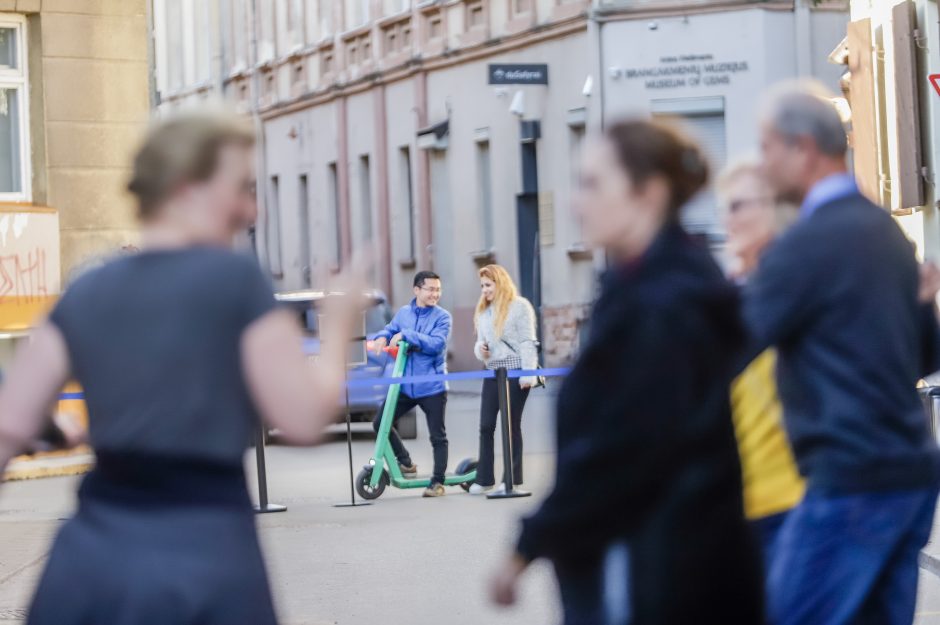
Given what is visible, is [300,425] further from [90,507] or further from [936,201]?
[936,201]

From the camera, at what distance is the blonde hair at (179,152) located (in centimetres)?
406

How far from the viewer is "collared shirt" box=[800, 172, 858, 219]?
16.4ft

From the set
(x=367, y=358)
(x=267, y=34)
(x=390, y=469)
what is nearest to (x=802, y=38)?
(x=367, y=358)

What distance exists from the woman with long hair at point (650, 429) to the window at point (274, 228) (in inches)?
1693

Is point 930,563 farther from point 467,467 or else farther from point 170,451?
point 170,451

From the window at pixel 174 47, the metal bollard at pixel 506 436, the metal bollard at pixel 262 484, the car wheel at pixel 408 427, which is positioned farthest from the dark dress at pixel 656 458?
the window at pixel 174 47

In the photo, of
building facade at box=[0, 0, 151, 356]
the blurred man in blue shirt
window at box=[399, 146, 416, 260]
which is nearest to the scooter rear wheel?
building facade at box=[0, 0, 151, 356]

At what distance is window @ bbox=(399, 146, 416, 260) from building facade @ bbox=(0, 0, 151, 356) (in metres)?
20.7

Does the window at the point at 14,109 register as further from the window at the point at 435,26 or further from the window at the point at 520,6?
the window at the point at 435,26

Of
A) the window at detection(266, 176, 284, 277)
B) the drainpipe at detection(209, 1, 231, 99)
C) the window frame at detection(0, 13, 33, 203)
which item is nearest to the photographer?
the window frame at detection(0, 13, 33, 203)

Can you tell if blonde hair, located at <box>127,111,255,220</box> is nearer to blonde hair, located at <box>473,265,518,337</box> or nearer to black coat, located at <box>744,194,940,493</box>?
black coat, located at <box>744,194,940,493</box>

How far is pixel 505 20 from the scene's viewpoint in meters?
36.2

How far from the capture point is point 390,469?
15797mm

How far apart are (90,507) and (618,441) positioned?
3.26 feet
